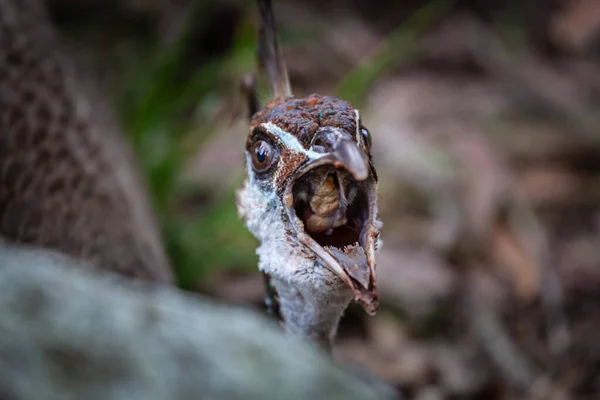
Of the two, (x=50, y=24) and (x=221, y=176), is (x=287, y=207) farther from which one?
(x=221, y=176)

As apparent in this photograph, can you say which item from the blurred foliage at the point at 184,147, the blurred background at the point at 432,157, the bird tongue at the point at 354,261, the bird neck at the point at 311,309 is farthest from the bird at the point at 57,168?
the bird tongue at the point at 354,261

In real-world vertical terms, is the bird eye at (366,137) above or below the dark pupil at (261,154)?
above

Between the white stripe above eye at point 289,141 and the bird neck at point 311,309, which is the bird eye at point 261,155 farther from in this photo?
the bird neck at point 311,309

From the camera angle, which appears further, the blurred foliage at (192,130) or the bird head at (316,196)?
the blurred foliage at (192,130)

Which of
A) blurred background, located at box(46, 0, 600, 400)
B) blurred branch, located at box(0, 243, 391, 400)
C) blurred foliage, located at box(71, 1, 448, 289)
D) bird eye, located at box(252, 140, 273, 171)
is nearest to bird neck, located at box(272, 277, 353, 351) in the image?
bird eye, located at box(252, 140, 273, 171)

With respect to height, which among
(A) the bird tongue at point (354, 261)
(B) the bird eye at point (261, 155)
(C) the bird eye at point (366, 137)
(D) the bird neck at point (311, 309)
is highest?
(C) the bird eye at point (366, 137)

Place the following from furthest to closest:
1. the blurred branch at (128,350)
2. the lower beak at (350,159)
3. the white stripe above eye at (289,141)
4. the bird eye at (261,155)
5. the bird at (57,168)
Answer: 1. the bird at (57,168)
2. the bird eye at (261,155)
3. the white stripe above eye at (289,141)
4. the lower beak at (350,159)
5. the blurred branch at (128,350)

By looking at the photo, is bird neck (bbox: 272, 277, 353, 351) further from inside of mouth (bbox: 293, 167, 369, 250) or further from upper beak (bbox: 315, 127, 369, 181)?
upper beak (bbox: 315, 127, 369, 181)
